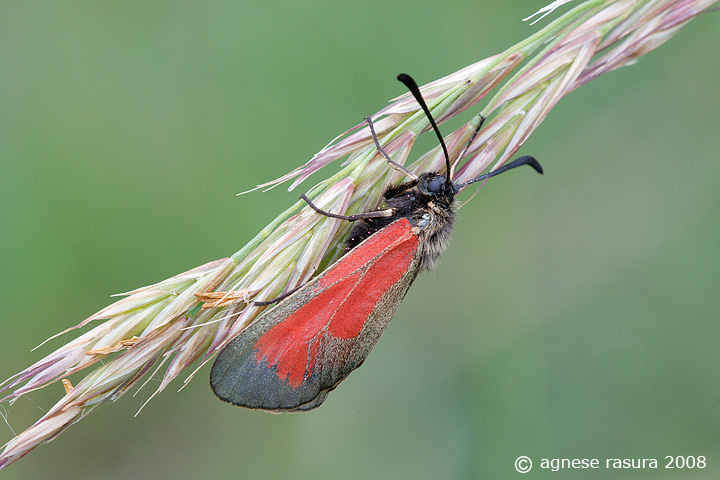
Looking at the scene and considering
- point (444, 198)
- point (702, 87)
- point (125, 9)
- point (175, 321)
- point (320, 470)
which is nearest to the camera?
point (175, 321)

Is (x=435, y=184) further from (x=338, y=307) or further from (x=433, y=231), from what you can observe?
(x=338, y=307)

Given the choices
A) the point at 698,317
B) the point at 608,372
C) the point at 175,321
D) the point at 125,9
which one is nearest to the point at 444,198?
the point at 175,321

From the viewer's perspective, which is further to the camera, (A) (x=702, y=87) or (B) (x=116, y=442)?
(B) (x=116, y=442)

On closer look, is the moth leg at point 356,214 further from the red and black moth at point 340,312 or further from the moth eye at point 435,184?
the moth eye at point 435,184

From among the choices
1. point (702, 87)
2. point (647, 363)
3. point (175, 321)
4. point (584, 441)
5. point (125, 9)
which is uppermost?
point (125, 9)

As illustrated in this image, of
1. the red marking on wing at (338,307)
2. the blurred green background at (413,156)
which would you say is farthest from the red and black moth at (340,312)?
the blurred green background at (413,156)

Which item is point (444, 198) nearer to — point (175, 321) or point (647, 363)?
point (175, 321)

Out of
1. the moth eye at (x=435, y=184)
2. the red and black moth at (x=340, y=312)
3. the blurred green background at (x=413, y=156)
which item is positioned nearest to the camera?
the red and black moth at (x=340, y=312)
